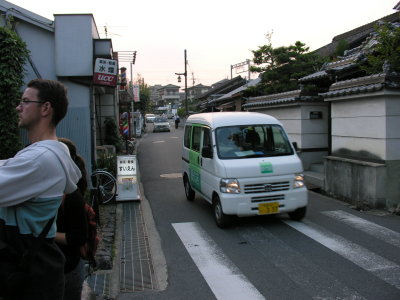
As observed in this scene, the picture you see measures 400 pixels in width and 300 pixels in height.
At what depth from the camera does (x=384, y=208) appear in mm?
8414

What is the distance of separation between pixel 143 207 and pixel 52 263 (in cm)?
741

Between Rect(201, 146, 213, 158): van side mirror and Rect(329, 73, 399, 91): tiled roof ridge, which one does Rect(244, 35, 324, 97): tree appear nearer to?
Rect(329, 73, 399, 91): tiled roof ridge

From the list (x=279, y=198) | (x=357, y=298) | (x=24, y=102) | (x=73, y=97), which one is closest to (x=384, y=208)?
(x=279, y=198)

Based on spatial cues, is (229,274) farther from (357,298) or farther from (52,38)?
(52,38)

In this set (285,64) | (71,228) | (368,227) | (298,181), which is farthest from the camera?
A: (285,64)

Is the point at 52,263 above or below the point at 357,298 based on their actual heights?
above

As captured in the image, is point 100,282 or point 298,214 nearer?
point 100,282

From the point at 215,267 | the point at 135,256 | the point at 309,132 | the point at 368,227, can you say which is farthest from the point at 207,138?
the point at 309,132

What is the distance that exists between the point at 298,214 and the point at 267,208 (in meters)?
0.97

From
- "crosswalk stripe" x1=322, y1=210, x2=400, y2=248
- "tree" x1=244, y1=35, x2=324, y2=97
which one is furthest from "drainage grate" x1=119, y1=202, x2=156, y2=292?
"tree" x1=244, y1=35, x2=324, y2=97

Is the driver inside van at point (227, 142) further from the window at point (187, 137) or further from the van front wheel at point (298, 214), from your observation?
the window at point (187, 137)

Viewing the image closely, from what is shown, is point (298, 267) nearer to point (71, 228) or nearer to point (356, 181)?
point (71, 228)

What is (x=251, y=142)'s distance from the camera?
25.3ft

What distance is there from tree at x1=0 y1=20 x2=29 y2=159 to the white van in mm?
3711
